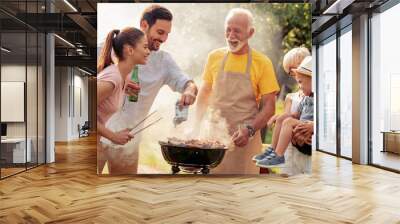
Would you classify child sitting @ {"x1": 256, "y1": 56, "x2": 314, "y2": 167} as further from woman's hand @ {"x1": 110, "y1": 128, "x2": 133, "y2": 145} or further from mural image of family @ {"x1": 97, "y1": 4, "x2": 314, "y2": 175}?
woman's hand @ {"x1": 110, "y1": 128, "x2": 133, "y2": 145}

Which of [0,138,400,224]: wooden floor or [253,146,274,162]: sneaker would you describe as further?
[253,146,274,162]: sneaker

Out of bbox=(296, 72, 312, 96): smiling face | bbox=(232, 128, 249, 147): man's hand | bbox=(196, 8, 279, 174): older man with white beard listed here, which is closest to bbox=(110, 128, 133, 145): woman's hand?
bbox=(196, 8, 279, 174): older man with white beard

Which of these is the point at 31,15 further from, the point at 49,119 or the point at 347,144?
the point at 347,144

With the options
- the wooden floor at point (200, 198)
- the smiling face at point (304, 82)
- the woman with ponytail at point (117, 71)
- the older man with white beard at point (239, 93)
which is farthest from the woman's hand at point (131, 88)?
the smiling face at point (304, 82)

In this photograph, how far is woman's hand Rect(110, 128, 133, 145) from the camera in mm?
6473

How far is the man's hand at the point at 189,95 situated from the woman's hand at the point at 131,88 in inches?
28.9

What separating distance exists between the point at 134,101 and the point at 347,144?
5.19 m

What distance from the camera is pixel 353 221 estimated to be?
12.6ft

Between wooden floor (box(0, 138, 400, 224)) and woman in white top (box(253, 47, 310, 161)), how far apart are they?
1.82ft

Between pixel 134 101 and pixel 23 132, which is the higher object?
pixel 134 101

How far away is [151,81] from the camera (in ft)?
21.4

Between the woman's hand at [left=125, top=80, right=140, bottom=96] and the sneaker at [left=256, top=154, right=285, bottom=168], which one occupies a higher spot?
the woman's hand at [left=125, top=80, right=140, bottom=96]

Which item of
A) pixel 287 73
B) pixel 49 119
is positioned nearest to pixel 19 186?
pixel 49 119

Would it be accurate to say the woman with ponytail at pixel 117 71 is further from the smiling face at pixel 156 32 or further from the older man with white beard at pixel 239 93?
the older man with white beard at pixel 239 93
